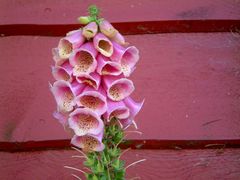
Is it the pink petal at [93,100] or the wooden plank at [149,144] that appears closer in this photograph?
the pink petal at [93,100]

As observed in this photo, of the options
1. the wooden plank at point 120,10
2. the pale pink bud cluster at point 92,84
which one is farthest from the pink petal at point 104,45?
the wooden plank at point 120,10

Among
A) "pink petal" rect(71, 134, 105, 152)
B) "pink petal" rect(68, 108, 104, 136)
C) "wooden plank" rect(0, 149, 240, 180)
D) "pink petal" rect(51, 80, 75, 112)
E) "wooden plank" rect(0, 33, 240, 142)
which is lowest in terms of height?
"wooden plank" rect(0, 149, 240, 180)

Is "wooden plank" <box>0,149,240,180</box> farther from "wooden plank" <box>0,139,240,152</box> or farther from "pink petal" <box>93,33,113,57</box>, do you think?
"pink petal" <box>93,33,113,57</box>

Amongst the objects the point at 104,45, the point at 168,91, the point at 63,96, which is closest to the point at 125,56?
the point at 104,45

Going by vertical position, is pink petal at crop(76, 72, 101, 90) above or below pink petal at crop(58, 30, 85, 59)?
below

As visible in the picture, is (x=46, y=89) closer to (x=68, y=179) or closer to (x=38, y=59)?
(x=38, y=59)

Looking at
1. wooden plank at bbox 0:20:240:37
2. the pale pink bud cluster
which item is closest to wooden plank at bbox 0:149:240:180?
wooden plank at bbox 0:20:240:37

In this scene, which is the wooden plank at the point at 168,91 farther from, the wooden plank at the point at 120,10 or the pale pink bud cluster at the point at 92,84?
the pale pink bud cluster at the point at 92,84

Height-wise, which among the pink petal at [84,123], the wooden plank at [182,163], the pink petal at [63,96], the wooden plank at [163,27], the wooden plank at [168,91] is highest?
the pink petal at [63,96]
